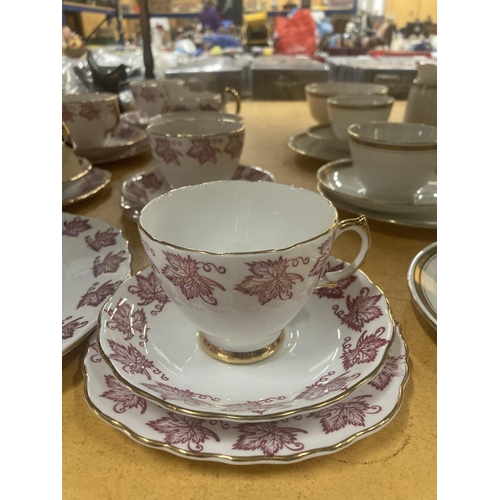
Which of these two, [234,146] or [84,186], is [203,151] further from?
[84,186]

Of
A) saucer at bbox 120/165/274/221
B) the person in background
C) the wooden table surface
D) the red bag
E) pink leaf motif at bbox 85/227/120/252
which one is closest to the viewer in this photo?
the wooden table surface

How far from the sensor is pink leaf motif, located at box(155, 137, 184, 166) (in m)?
0.61

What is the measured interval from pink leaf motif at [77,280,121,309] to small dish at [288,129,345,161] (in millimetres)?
529

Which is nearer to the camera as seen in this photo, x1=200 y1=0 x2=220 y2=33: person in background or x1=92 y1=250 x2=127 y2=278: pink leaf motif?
x1=92 y1=250 x2=127 y2=278: pink leaf motif

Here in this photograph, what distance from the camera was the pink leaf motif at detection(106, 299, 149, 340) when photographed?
1.23 ft

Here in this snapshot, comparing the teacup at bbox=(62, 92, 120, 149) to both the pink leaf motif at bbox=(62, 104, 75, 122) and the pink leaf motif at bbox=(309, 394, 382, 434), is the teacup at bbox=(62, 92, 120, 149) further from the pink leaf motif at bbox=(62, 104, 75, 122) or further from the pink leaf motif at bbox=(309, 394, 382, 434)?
the pink leaf motif at bbox=(309, 394, 382, 434)

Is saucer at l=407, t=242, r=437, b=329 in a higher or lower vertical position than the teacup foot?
higher

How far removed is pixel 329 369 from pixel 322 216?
138 mm

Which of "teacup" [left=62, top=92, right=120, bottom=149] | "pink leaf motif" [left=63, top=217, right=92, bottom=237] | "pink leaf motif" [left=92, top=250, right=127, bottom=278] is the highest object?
"teacup" [left=62, top=92, right=120, bottom=149]

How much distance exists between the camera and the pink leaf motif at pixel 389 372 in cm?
33

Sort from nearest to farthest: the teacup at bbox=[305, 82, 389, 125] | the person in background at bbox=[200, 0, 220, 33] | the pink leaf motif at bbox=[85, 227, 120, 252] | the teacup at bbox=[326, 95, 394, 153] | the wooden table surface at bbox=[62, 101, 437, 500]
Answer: the wooden table surface at bbox=[62, 101, 437, 500] < the pink leaf motif at bbox=[85, 227, 120, 252] < the teacup at bbox=[326, 95, 394, 153] < the teacup at bbox=[305, 82, 389, 125] < the person in background at bbox=[200, 0, 220, 33]

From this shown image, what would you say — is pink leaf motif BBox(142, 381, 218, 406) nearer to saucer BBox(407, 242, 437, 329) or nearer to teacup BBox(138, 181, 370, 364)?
teacup BBox(138, 181, 370, 364)

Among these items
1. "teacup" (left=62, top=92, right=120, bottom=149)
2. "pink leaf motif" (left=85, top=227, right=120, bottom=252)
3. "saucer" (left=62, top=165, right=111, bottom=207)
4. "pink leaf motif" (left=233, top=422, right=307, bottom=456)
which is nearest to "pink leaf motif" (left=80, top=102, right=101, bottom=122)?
"teacup" (left=62, top=92, right=120, bottom=149)

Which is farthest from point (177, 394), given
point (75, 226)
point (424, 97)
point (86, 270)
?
point (424, 97)
